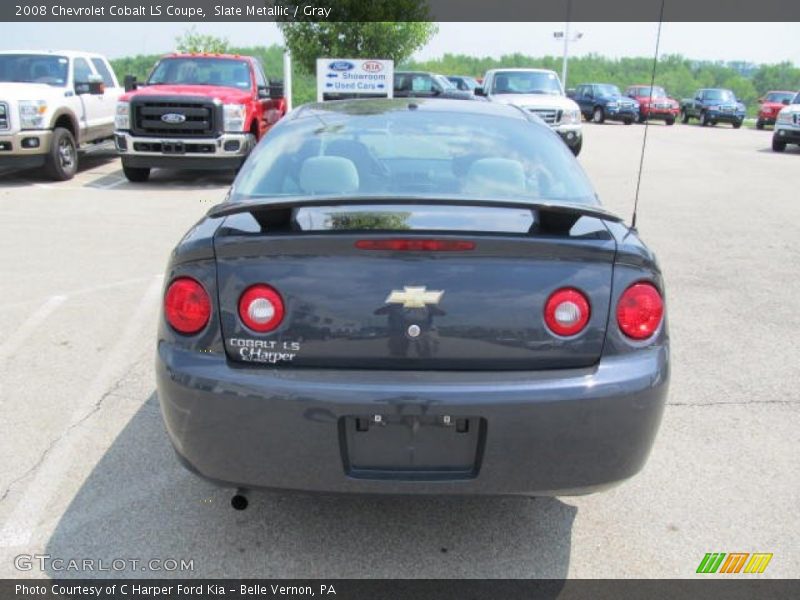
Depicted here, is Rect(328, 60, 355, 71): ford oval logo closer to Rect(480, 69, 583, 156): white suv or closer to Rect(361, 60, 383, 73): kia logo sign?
Rect(361, 60, 383, 73): kia logo sign

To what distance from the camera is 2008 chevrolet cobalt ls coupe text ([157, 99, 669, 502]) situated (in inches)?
92.3

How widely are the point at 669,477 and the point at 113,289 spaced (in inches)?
182

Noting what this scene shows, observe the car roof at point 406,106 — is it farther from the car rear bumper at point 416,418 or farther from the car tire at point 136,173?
the car tire at point 136,173

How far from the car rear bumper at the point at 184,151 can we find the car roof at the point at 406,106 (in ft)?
25.5

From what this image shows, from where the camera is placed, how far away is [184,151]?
11578mm

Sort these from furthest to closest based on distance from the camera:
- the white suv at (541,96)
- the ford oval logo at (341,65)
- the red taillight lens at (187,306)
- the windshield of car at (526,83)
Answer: the ford oval logo at (341,65) → the windshield of car at (526,83) → the white suv at (541,96) → the red taillight lens at (187,306)

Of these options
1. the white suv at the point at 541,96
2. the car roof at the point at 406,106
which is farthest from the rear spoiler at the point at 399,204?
the white suv at the point at 541,96

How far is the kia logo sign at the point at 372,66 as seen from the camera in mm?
18875

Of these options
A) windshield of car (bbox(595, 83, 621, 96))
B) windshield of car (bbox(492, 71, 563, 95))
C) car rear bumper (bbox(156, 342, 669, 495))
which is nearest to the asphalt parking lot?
car rear bumper (bbox(156, 342, 669, 495))

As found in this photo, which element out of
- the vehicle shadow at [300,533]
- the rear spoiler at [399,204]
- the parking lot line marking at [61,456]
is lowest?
the parking lot line marking at [61,456]

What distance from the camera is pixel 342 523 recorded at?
9.73ft

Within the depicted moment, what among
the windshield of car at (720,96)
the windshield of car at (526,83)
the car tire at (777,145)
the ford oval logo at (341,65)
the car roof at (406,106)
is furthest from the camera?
the windshield of car at (720,96)

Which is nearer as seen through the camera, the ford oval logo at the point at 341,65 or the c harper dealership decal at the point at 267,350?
the c harper dealership decal at the point at 267,350

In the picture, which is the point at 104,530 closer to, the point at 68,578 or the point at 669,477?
the point at 68,578
